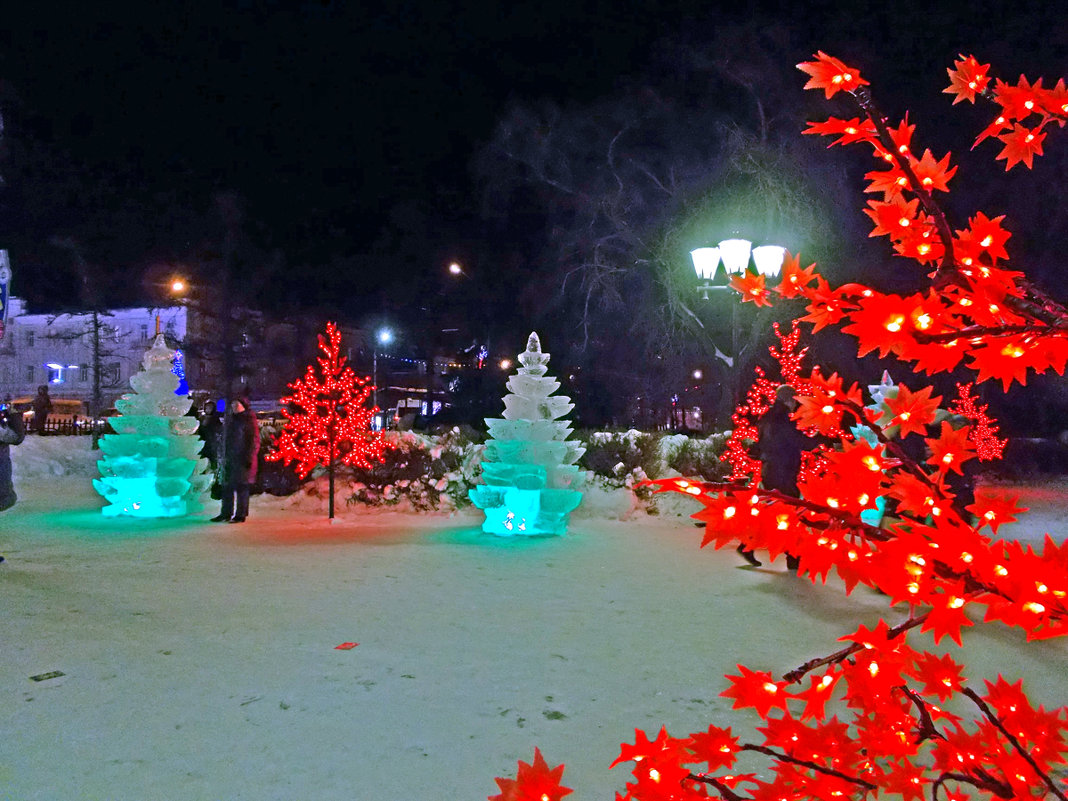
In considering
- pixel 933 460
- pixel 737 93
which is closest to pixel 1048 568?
pixel 933 460

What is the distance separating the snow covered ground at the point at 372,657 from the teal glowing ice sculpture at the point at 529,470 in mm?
1041

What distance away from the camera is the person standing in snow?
764cm

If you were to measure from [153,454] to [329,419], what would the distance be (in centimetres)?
293

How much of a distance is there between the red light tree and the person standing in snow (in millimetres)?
7867

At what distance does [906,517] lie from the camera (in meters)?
2.04

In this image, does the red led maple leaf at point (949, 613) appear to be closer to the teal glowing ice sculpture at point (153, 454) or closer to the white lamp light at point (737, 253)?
the white lamp light at point (737, 253)

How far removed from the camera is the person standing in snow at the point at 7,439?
25.1ft

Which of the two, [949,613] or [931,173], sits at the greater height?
[931,173]

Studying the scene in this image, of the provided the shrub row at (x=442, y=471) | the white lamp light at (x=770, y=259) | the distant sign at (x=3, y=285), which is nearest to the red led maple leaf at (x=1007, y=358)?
the white lamp light at (x=770, y=259)

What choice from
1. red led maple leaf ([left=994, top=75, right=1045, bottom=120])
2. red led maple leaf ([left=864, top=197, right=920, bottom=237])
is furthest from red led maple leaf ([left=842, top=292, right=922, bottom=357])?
red led maple leaf ([left=994, top=75, right=1045, bottom=120])

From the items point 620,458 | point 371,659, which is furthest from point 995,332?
point 620,458

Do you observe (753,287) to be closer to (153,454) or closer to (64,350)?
(153,454)

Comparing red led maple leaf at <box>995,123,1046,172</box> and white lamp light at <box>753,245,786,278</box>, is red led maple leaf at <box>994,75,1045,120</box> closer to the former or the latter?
red led maple leaf at <box>995,123,1046,172</box>

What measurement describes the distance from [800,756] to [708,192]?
19.6 meters
